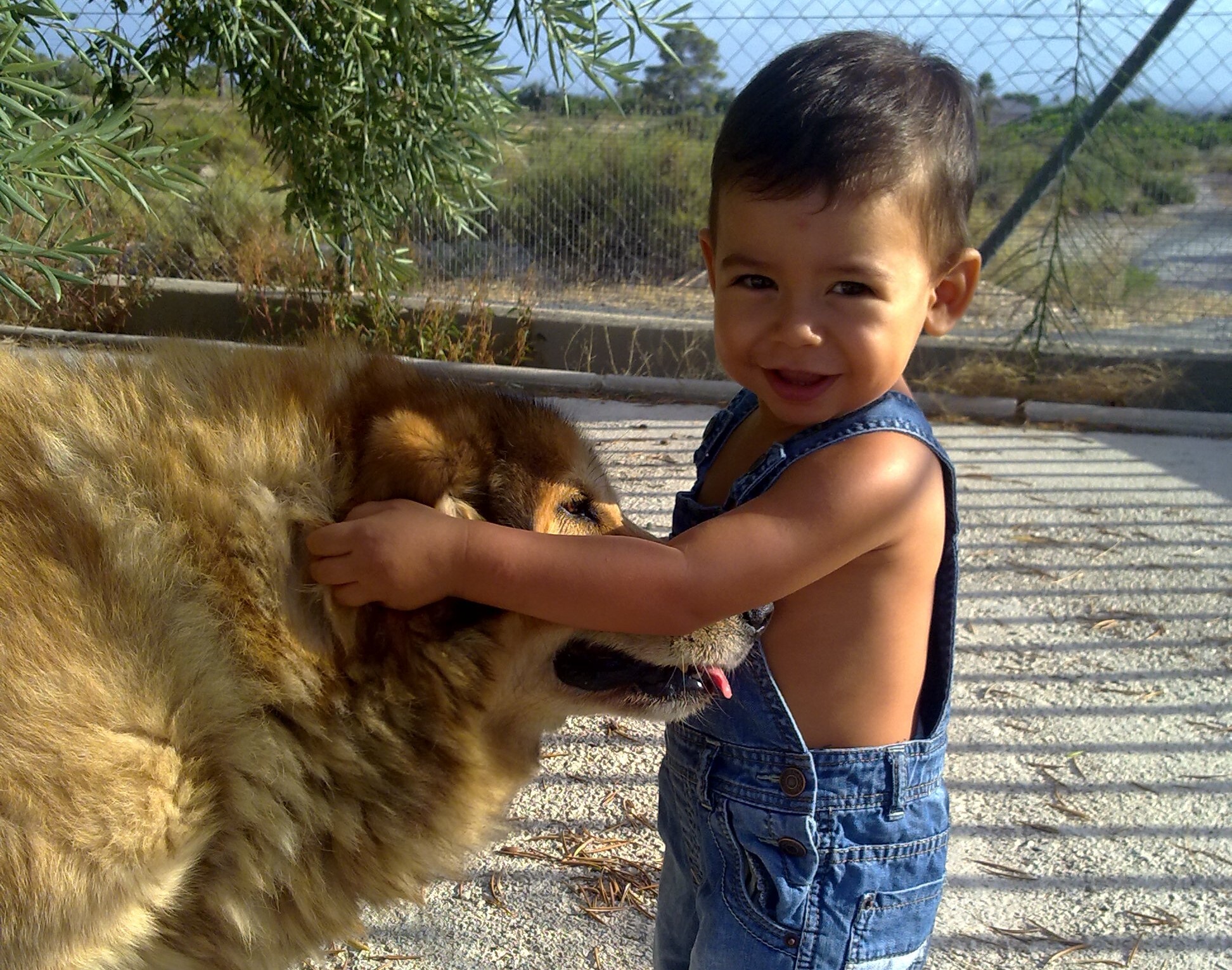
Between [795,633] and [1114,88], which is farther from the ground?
[1114,88]

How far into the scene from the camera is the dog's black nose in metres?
2.05

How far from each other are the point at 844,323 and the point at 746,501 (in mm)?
405

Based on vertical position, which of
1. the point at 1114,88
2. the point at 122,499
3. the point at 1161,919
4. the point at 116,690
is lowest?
the point at 1161,919

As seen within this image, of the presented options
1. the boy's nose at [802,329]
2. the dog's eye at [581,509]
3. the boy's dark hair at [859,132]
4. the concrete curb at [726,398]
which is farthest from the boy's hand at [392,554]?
the concrete curb at [726,398]

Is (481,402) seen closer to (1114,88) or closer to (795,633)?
(795,633)

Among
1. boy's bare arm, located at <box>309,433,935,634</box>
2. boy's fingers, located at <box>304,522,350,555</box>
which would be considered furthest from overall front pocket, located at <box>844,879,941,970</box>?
boy's fingers, located at <box>304,522,350,555</box>

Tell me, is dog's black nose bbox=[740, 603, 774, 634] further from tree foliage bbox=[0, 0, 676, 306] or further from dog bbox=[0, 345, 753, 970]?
tree foliage bbox=[0, 0, 676, 306]

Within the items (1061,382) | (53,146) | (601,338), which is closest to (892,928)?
(53,146)

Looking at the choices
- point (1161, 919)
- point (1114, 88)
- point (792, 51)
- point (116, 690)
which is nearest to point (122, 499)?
point (116, 690)

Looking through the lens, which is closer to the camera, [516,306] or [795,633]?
[795,633]

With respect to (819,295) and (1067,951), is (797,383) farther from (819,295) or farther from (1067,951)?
(1067,951)

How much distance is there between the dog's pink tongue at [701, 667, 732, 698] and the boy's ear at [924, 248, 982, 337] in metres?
0.87

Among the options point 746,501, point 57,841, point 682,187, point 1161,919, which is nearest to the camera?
point 57,841

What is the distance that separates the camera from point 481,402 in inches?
87.4
